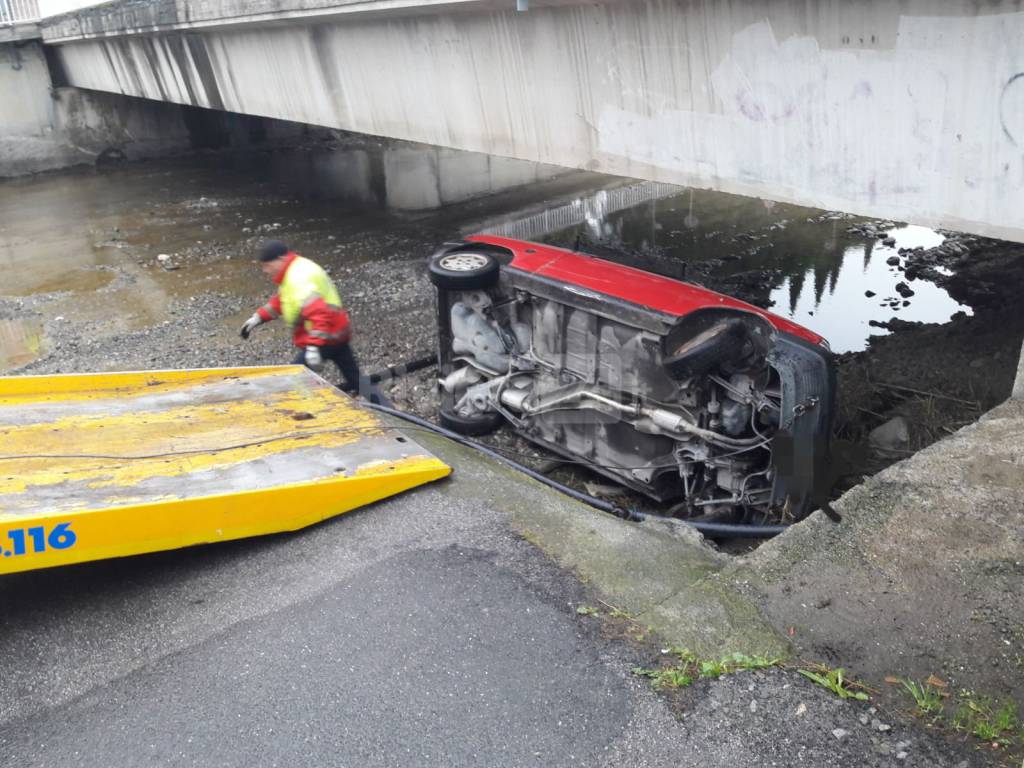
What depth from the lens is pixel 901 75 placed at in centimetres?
494

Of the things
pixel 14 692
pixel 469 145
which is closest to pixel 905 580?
pixel 14 692

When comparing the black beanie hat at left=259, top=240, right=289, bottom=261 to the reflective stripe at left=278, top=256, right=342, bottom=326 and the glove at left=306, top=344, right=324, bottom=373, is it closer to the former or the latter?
the reflective stripe at left=278, top=256, right=342, bottom=326

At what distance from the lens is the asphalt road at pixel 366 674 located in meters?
3.19

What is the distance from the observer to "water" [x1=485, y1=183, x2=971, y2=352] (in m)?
10.4

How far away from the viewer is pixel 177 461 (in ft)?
15.6

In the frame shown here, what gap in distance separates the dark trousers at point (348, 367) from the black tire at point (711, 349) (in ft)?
11.0

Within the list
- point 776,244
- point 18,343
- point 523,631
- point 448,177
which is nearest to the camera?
point 523,631

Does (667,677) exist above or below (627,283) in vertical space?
below

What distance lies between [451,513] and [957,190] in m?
3.63

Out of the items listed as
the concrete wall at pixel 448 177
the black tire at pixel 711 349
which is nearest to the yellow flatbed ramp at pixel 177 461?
the black tire at pixel 711 349

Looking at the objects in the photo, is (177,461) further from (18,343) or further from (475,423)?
(18,343)

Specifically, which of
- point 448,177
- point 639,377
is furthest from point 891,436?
point 448,177

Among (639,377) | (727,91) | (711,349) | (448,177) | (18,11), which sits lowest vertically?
(639,377)

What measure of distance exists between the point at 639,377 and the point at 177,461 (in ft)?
10.3
